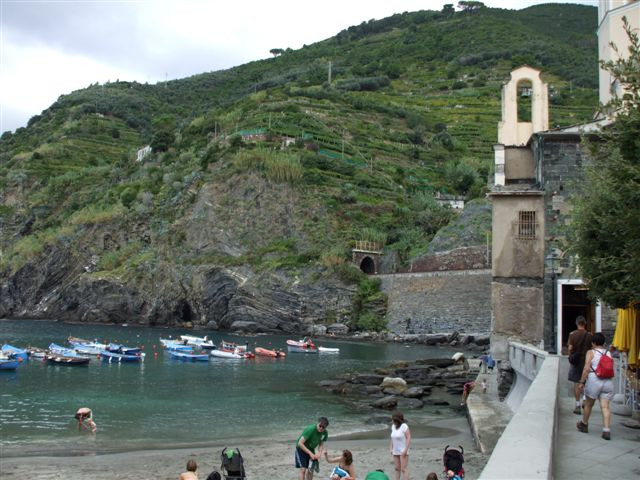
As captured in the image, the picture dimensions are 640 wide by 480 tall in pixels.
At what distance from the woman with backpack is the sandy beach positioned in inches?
269

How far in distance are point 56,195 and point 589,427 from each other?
114615 mm

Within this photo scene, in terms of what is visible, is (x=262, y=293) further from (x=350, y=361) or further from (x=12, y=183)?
(x=12, y=183)

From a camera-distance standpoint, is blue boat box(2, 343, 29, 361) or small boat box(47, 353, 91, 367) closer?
small boat box(47, 353, 91, 367)

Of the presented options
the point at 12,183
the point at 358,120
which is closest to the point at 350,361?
the point at 358,120

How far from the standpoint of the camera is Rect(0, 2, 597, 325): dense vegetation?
8469 cm

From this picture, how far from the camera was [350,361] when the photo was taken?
4922 cm

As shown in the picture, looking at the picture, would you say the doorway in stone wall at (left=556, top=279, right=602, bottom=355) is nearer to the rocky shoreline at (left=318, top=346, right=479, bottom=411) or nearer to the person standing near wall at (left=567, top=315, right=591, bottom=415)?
the rocky shoreline at (left=318, top=346, right=479, bottom=411)

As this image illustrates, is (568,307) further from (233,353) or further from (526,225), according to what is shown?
(233,353)

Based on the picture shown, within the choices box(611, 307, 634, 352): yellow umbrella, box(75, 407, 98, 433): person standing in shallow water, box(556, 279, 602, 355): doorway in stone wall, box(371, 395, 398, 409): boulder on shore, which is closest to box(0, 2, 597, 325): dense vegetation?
box(371, 395, 398, 409): boulder on shore

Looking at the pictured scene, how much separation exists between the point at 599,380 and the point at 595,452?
1256 mm

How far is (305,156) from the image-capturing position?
302 ft

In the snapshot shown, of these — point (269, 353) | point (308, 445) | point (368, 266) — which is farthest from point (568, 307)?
point (368, 266)

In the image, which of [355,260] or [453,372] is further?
[355,260]

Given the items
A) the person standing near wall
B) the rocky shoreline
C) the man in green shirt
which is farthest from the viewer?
the rocky shoreline
